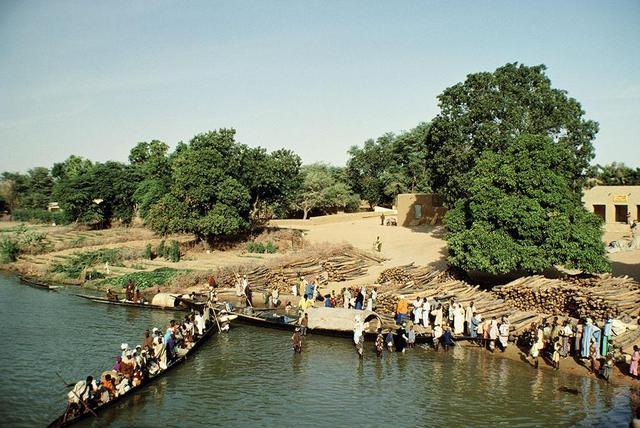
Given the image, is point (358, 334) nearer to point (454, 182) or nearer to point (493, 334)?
point (493, 334)

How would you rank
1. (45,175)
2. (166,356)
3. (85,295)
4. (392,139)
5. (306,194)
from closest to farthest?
(166,356), (85,295), (306,194), (392,139), (45,175)

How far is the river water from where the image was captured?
1636 cm

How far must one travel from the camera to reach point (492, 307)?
2467 centimetres

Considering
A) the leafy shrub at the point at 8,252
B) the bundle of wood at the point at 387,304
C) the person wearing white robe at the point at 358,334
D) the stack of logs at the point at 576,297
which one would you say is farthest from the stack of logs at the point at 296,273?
the leafy shrub at the point at 8,252

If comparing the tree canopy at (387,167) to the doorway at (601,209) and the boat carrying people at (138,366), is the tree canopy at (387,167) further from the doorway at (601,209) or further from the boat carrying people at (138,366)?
the boat carrying people at (138,366)

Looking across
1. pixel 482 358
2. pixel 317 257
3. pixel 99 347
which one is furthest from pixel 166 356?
pixel 317 257

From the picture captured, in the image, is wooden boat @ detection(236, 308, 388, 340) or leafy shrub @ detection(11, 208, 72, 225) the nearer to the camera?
wooden boat @ detection(236, 308, 388, 340)

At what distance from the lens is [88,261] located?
40.9 meters

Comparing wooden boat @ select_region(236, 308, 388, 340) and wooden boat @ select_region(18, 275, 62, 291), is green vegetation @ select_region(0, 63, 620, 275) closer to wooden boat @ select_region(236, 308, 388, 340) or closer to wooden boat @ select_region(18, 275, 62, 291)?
wooden boat @ select_region(18, 275, 62, 291)

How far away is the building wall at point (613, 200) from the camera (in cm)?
4091

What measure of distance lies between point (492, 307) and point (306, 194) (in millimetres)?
44236

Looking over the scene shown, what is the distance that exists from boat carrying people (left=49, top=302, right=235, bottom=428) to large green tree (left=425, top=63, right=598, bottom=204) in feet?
70.9

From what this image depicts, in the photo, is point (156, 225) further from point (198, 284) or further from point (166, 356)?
point (166, 356)

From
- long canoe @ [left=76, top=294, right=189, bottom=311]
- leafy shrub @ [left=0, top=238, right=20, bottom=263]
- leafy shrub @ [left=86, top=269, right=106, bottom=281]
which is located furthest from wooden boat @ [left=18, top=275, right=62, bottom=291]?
leafy shrub @ [left=0, top=238, right=20, bottom=263]
